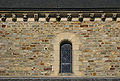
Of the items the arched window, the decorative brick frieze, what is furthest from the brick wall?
the arched window

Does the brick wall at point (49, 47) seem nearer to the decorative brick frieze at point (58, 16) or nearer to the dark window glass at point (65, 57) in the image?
the decorative brick frieze at point (58, 16)

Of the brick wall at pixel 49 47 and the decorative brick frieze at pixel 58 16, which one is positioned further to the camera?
the decorative brick frieze at pixel 58 16

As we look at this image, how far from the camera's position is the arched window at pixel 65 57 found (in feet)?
31.1

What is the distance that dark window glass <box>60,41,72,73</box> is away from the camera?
9.49 m

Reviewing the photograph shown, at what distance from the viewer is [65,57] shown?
961 centimetres

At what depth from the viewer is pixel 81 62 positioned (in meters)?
9.24

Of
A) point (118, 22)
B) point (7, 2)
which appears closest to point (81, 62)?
point (118, 22)

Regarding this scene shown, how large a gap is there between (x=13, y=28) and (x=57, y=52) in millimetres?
2414

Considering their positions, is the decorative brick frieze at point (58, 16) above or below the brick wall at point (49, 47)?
above

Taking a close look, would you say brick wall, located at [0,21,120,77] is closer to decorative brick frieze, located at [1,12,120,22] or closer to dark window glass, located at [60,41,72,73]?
decorative brick frieze, located at [1,12,120,22]

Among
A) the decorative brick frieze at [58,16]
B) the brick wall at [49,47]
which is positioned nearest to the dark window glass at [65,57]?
the brick wall at [49,47]

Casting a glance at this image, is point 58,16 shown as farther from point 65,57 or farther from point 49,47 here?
point 65,57

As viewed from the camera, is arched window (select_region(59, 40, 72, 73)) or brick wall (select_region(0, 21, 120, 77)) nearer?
brick wall (select_region(0, 21, 120, 77))

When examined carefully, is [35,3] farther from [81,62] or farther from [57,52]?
[81,62]
